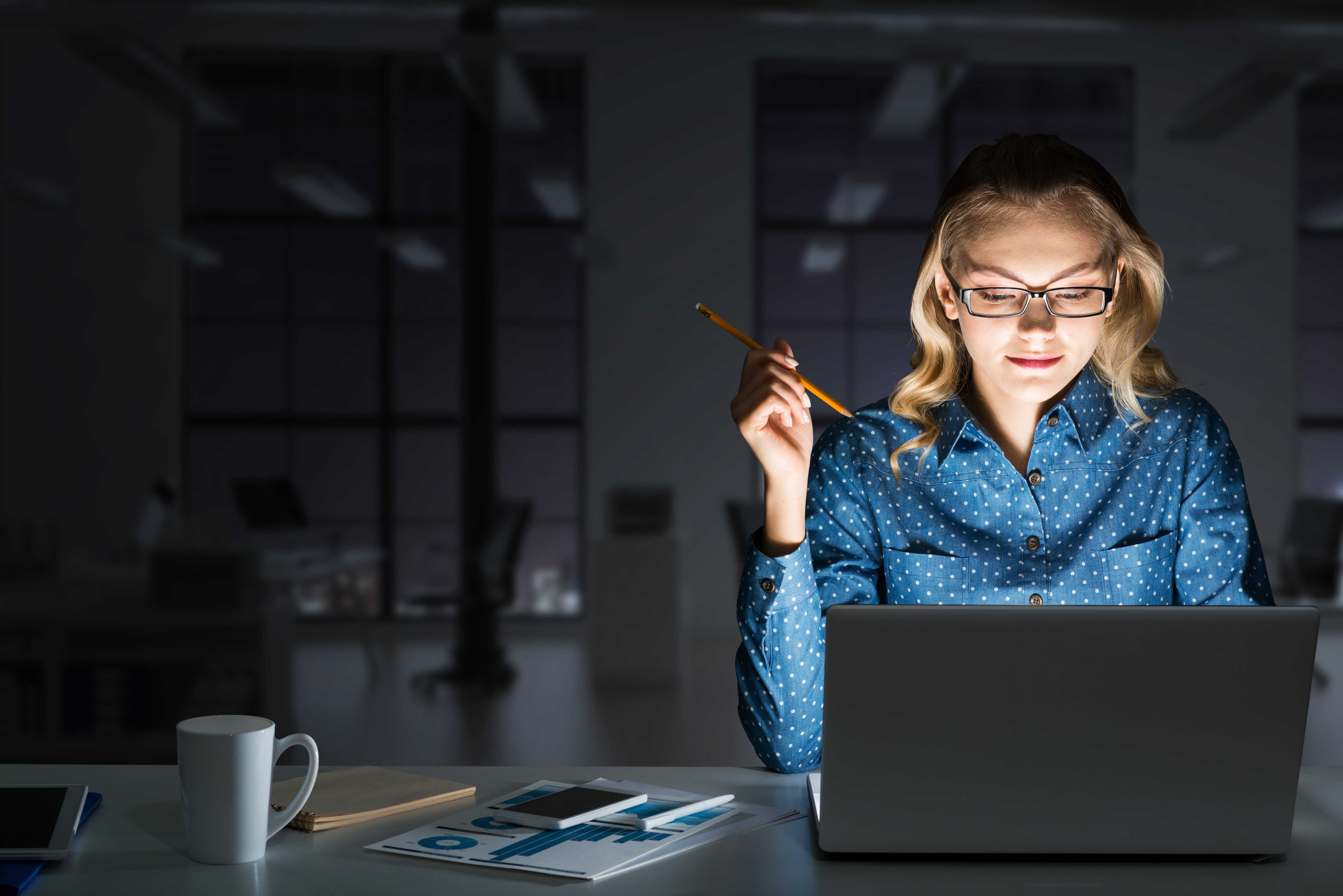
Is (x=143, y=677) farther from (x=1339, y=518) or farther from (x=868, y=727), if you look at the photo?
(x=1339, y=518)

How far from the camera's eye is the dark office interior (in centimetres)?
680

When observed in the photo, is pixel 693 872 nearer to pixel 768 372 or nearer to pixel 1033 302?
pixel 768 372

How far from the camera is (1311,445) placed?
28.4 feet

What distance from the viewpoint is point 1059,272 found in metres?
1.32

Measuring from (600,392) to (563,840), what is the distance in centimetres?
755

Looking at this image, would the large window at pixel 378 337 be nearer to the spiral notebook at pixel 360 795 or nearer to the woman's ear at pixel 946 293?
the woman's ear at pixel 946 293

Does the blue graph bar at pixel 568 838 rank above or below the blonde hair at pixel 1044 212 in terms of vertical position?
below

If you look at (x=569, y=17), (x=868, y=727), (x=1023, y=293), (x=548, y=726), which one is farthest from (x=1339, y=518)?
(x=868, y=727)

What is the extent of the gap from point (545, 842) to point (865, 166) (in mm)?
8403

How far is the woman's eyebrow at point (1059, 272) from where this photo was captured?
1318mm

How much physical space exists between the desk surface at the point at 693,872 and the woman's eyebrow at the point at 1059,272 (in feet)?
2.10

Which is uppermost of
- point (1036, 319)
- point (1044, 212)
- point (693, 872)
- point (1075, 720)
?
point (1044, 212)

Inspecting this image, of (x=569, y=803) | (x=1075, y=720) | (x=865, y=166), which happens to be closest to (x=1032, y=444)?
(x=1075, y=720)

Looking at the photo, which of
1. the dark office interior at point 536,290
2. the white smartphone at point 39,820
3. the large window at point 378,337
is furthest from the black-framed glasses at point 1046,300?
the large window at point 378,337
